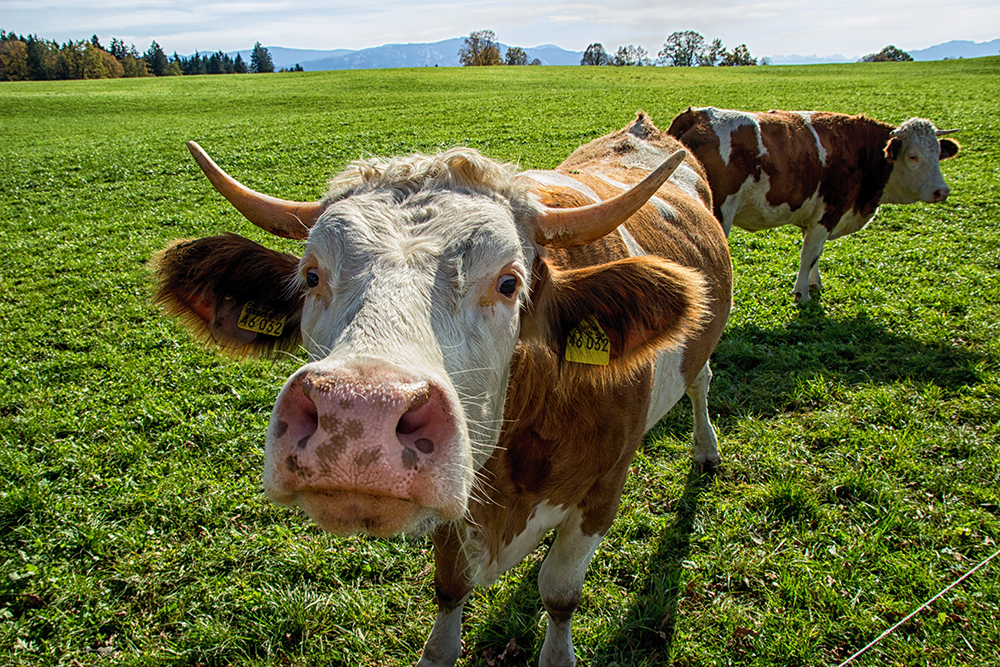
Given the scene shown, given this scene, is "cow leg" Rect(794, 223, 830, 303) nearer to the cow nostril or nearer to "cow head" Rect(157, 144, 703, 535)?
"cow head" Rect(157, 144, 703, 535)

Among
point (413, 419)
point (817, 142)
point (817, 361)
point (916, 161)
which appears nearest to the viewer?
point (413, 419)

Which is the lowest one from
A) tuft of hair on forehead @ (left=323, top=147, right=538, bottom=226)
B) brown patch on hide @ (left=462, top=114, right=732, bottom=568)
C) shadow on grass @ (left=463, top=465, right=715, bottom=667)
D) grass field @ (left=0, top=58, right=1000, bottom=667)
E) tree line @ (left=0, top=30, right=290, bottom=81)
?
shadow on grass @ (left=463, top=465, right=715, bottom=667)

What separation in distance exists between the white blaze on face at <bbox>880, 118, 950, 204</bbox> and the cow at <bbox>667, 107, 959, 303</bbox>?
1 cm

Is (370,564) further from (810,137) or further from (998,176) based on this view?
(998,176)

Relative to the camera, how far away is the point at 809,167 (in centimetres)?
783

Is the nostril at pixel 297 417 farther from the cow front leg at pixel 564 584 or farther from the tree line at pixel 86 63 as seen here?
the tree line at pixel 86 63

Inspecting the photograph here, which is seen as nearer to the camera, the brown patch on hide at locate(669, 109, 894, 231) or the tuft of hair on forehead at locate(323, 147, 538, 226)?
the tuft of hair on forehead at locate(323, 147, 538, 226)

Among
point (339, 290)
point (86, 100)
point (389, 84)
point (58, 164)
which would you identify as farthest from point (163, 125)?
point (339, 290)

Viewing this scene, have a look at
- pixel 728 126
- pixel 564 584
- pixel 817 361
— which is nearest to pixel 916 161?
pixel 728 126

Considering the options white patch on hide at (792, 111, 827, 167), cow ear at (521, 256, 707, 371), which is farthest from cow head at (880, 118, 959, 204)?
cow ear at (521, 256, 707, 371)

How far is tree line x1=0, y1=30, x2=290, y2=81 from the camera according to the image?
71625mm

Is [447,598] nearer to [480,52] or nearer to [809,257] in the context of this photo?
[809,257]

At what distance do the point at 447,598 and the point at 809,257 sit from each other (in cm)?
679

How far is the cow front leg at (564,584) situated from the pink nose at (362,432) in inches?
69.3
